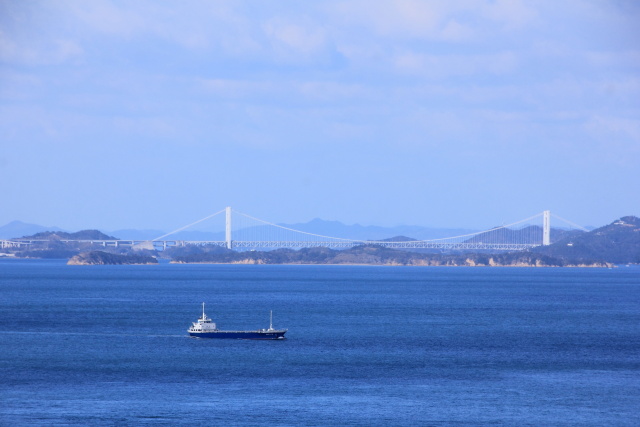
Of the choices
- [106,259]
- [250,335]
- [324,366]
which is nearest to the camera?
[324,366]

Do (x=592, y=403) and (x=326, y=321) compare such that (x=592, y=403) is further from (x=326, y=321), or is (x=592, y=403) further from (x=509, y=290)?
(x=509, y=290)

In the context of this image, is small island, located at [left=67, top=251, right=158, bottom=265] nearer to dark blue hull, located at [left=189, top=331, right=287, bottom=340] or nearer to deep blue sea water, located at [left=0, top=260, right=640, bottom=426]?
deep blue sea water, located at [left=0, top=260, right=640, bottom=426]

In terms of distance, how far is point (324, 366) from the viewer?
35875 mm

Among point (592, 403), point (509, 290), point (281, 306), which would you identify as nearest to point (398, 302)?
point (281, 306)

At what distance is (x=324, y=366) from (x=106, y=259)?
161 m

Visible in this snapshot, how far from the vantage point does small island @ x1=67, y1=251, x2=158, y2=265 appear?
188 metres

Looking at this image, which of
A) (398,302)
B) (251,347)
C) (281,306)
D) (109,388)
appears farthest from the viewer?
(398,302)

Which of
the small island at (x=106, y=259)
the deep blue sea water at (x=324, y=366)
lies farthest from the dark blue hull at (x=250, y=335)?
the small island at (x=106, y=259)

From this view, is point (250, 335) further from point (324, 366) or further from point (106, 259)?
point (106, 259)

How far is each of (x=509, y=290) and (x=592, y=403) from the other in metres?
65.8

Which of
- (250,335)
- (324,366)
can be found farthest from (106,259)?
(324,366)

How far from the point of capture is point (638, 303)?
7481cm

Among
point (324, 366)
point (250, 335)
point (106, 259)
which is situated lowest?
point (324, 366)

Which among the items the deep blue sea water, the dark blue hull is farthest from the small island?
the dark blue hull
